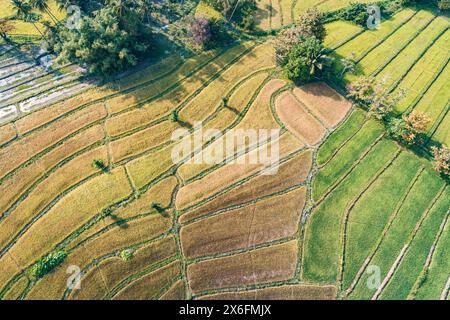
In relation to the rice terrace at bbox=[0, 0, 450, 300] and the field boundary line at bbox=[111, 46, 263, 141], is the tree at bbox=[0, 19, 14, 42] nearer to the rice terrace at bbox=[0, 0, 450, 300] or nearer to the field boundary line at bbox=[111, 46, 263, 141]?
the rice terrace at bbox=[0, 0, 450, 300]

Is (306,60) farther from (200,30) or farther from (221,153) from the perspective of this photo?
(221,153)

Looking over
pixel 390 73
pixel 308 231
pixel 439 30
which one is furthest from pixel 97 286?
pixel 439 30

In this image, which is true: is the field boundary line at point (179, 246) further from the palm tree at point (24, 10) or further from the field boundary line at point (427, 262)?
the palm tree at point (24, 10)

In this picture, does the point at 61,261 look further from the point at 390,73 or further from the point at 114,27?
the point at 390,73

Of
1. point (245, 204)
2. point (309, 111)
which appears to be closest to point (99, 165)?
point (245, 204)

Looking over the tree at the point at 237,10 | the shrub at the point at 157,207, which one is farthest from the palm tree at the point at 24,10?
the shrub at the point at 157,207

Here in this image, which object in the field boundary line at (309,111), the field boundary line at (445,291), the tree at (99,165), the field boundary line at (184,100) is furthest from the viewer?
the field boundary line at (309,111)
